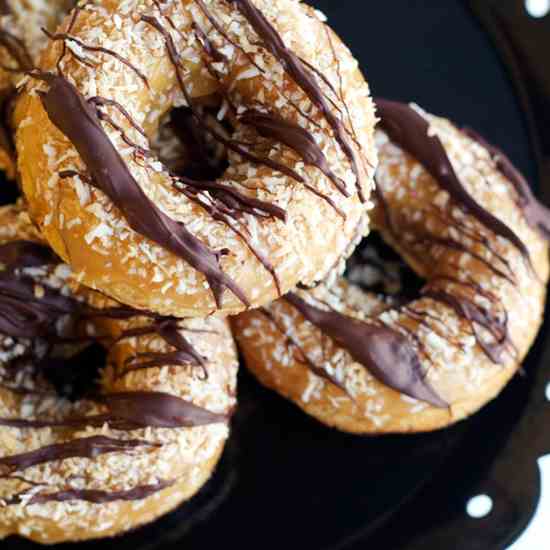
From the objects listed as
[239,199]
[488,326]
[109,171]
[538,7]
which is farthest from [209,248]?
[538,7]

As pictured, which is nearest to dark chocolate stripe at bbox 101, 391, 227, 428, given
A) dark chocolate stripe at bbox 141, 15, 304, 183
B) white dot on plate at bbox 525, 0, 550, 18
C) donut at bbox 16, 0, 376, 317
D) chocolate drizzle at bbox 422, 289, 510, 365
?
donut at bbox 16, 0, 376, 317

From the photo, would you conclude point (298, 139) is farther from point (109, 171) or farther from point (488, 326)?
point (488, 326)

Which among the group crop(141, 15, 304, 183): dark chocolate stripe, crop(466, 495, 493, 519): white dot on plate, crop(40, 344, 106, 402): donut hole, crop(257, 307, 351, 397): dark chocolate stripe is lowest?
crop(466, 495, 493, 519): white dot on plate

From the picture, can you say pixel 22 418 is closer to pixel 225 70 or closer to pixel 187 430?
pixel 187 430

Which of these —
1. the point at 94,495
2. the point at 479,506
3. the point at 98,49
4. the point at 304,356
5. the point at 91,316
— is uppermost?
the point at 98,49

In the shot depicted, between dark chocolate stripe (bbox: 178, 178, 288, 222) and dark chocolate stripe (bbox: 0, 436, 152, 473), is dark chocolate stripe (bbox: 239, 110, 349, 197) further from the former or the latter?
dark chocolate stripe (bbox: 0, 436, 152, 473)

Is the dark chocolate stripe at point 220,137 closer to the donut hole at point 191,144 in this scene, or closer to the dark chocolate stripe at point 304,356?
the donut hole at point 191,144
